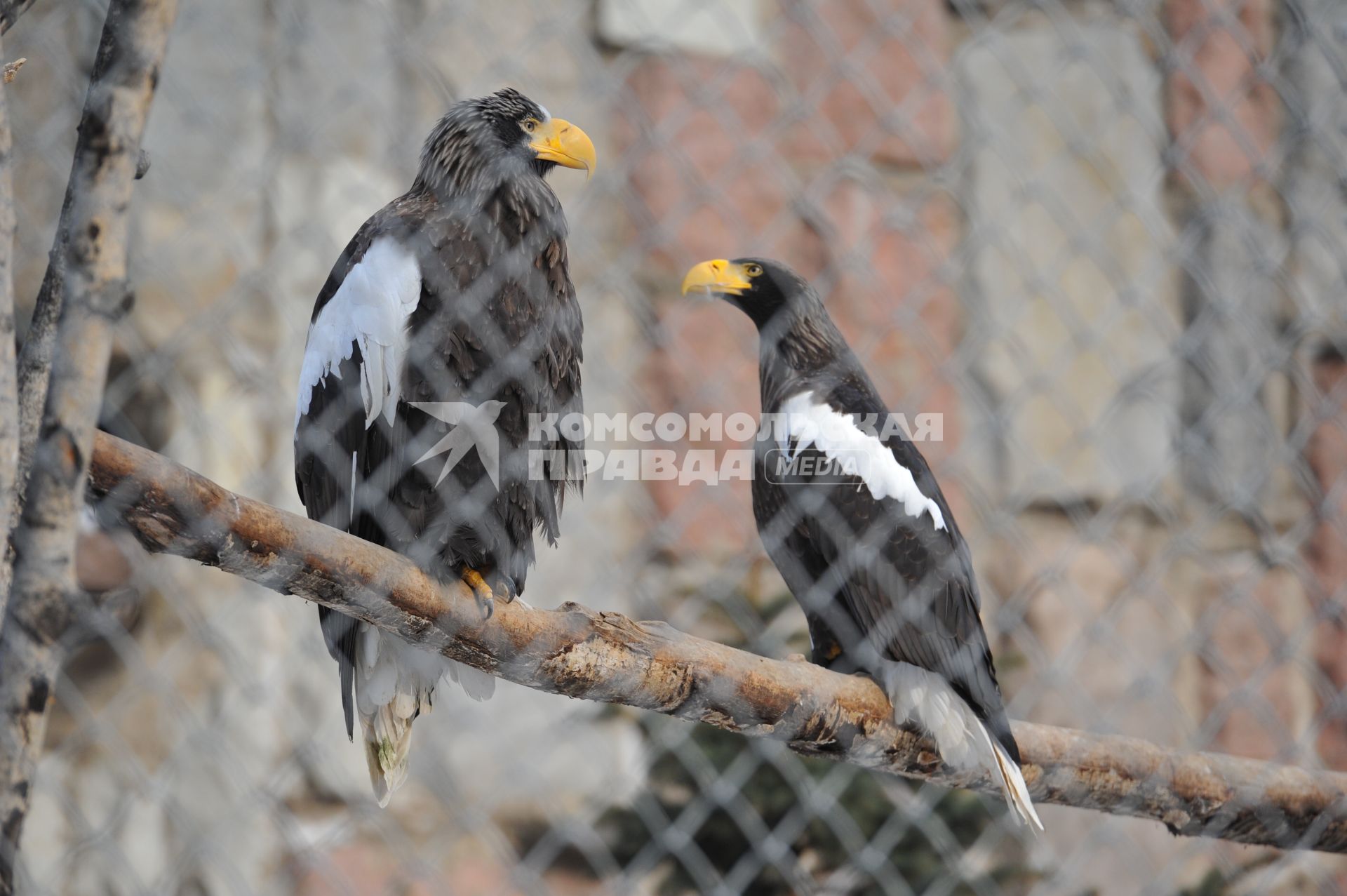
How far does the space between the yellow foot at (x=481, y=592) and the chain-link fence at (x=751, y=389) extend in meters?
0.24

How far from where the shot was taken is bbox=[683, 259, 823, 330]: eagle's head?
1.77m

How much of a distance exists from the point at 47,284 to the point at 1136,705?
2.43 m

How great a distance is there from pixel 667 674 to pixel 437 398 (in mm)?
332

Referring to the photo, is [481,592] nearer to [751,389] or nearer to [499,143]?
[499,143]

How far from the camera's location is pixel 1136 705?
2.58 metres

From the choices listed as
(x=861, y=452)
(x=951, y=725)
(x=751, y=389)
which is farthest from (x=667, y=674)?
(x=751, y=389)

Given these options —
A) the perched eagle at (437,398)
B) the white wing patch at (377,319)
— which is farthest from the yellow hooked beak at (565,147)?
the white wing patch at (377,319)

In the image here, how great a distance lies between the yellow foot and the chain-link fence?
0.24m

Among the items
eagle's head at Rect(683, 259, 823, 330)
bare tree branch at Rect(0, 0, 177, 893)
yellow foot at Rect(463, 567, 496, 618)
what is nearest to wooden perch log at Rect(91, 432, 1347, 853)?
yellow foot at Rect(463, 567, 496, 618)

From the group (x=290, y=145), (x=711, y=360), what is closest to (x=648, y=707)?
(x=290, y=145)

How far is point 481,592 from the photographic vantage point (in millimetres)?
1046

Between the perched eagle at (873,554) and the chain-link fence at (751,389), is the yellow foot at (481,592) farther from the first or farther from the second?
the perched eagle at (873,554)

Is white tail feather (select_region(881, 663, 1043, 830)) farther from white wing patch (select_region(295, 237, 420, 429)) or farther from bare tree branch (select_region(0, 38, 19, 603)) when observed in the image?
bare tree branch (select_region(0, 38, 19, 603))

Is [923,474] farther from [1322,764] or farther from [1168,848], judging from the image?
[1168,848]
